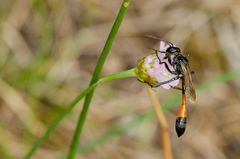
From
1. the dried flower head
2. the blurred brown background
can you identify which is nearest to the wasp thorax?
the dried flower head

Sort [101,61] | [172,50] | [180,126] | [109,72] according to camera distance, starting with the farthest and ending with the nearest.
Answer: [109,72]
[172,50]
[180,126]
[101,61]

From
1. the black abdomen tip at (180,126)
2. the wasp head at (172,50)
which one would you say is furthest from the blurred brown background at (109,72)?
the black abdomen tip at (180,126)

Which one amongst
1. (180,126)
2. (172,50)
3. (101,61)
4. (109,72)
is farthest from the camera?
(109,72)

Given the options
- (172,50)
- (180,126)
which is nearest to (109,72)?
(172,50)

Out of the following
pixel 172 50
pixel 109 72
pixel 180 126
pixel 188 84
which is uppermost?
pixel 109 72

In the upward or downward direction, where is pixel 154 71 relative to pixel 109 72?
downward

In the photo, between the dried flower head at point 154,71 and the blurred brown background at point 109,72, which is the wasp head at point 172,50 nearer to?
the dried flower head at point 154,71

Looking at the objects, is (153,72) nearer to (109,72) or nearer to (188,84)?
(188,84)

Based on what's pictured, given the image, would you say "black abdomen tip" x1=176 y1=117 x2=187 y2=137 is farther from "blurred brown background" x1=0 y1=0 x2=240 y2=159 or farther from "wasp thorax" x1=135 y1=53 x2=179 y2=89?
"blurred brown background" x1=0 y1=0 x2=240 y2=159
